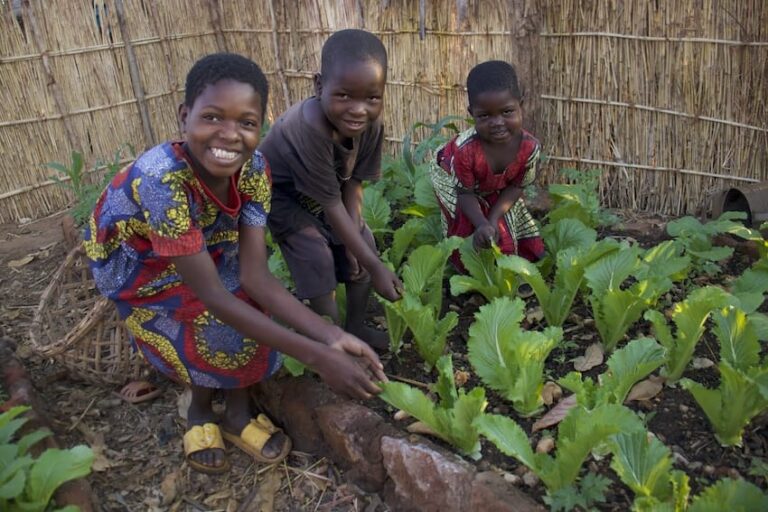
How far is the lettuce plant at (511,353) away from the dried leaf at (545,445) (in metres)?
0.15

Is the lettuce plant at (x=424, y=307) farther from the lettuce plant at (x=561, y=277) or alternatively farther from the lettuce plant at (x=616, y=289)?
the lettuce plant at (x=616, y=289)

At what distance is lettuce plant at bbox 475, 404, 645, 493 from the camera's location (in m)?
1.78

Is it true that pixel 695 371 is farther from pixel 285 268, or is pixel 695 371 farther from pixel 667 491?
pixel 285 268

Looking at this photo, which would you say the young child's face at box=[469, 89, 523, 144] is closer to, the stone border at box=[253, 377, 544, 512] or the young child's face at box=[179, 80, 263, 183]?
the young child's face at box=[179, 80, 263, 183]

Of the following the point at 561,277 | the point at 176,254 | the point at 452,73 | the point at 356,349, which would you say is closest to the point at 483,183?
the point at 561,277

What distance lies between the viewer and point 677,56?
13.7ft

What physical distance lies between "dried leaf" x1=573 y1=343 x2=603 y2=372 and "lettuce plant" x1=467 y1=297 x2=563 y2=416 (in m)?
0.30

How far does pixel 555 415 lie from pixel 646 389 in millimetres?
364

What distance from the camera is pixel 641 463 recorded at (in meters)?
1.87

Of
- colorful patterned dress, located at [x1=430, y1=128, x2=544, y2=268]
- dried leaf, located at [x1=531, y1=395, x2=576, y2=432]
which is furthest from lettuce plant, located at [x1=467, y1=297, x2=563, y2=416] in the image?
colorful patterned dress, located at [x1=430, y1=128, x2=544, y2=268]

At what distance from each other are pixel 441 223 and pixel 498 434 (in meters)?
1.84

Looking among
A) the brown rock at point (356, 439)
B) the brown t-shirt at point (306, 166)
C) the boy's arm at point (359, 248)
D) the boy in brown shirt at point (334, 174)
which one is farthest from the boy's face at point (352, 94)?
the brown rock at point (356, 439)

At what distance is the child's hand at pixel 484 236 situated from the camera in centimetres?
303

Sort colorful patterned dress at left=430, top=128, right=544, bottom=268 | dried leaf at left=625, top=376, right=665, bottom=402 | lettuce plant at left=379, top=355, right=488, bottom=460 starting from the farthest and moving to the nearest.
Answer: colorful patterned dress at left=430, top=128, right=544, bottom=268
dried leaf at left=625, top=376, right=665, bottom=402
lettuce plant at left=379, top=355, right=488, bottom=460
